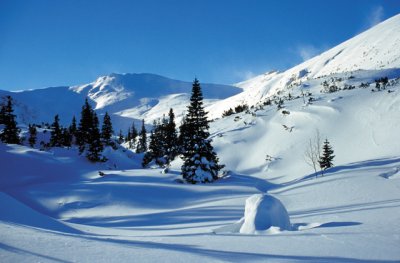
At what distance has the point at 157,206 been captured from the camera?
18.0 m

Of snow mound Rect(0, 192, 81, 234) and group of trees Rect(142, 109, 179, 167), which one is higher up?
group of trees Rect(142, 109, 179, 167)

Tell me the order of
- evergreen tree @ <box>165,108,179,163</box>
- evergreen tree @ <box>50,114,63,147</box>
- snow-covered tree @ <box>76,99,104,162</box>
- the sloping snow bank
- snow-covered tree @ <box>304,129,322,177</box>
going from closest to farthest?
the sloping snow bank < snow-covered tree @ <box>304,129,322,177</box> < snow-covered tree @ <box>76,99,104,162</box> < evergreen tree @ <box>165,108,179,163</box> < evergreen tree @ <box>50,114,63,147</box>

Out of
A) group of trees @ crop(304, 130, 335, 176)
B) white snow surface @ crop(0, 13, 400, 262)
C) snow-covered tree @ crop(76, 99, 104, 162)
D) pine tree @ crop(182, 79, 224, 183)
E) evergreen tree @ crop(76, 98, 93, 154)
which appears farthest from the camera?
evergreen tree @ crop(76, 98, 93, 154)

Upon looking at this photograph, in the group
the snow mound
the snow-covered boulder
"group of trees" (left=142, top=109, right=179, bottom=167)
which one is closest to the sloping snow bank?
the snow-covered boulder

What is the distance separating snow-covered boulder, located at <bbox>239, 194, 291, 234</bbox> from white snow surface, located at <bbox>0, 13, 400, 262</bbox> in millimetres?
140

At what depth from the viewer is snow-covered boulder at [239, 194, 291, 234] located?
7.61 metres

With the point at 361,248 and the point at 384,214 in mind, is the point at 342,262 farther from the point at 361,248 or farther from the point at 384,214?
the point at 384,214

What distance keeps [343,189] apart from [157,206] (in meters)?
10.7

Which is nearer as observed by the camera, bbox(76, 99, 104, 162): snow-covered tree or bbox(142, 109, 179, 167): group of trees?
bbox(76, 99, 104, 162): snow-covered tree

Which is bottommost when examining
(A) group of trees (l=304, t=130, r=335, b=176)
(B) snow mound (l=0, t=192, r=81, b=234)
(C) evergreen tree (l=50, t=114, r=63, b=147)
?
(B) snow mound (l=0, t=192, r=81, b=234)

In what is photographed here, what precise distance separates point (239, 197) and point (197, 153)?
1034 centimetres

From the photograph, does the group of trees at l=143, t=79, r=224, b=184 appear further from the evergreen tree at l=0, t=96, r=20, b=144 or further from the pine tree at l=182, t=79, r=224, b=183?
the evergreen tree at l=0, t=96, r=20, b=144

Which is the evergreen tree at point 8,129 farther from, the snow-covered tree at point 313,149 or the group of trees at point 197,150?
the snow-covered tree at point 313,149

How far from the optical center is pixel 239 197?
1728 centimetres
